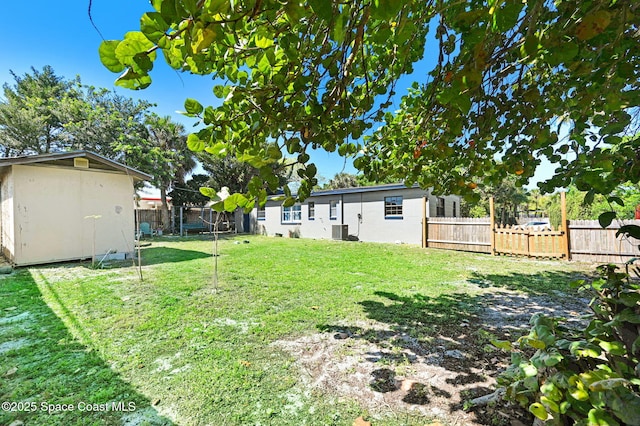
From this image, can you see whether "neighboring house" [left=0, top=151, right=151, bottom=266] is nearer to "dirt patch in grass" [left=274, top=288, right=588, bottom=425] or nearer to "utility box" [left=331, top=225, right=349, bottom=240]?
"dirt patch in grass" [left=274, top=288, right=588, bottom=425]

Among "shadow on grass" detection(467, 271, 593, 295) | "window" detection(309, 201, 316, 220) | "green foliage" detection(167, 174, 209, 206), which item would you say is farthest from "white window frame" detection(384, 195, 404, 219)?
"green foliage" detection(167, 174, 209, 206)

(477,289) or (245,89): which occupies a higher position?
(245,89)

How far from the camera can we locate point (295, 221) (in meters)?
15.9

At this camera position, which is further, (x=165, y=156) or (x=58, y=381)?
(x=165, y=156)

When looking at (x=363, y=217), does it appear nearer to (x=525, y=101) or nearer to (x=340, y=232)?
(x=340, y=232)

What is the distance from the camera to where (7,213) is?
6.95 meters

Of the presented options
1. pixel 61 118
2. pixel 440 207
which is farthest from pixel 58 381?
pixel 61 118

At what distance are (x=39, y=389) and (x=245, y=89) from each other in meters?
2.75

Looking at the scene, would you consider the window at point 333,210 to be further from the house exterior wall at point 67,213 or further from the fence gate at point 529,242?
the house exterior wall at point 67,213

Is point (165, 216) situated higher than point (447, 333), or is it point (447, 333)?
point (165, 216)

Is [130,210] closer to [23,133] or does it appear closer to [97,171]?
[97,171]

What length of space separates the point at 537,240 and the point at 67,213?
13.1m

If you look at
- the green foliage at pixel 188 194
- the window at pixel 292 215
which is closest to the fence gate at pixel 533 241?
the window at pixel 292 215

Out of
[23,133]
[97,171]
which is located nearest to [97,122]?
[23,133]
